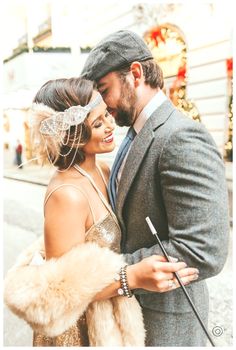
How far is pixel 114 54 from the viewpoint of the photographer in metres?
1.26

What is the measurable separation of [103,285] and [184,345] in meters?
0.43

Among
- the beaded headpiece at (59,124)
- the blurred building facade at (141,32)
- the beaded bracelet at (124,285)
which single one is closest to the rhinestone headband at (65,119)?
the beaded headpiece at (59,124)

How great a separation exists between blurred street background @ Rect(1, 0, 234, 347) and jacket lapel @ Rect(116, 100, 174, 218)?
39 cm

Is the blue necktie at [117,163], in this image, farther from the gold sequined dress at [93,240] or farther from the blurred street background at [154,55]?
the blurred street background at [154,55]

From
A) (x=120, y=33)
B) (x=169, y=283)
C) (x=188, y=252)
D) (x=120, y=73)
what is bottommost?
(x=169, y=283)

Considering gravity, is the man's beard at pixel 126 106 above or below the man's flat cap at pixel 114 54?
below

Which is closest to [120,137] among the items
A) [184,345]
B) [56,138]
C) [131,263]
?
[56,138]

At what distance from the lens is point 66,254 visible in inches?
44.5

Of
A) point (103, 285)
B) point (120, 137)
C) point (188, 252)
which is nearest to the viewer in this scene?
point (188, 252)

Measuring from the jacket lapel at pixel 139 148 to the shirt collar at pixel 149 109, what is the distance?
44mm

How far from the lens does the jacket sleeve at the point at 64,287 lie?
Answer: 43.9 inches

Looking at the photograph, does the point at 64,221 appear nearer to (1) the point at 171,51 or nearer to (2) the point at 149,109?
(2) the point at 149,109

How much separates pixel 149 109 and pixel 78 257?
59 centimetres

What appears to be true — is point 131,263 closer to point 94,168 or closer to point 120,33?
point 94,168
